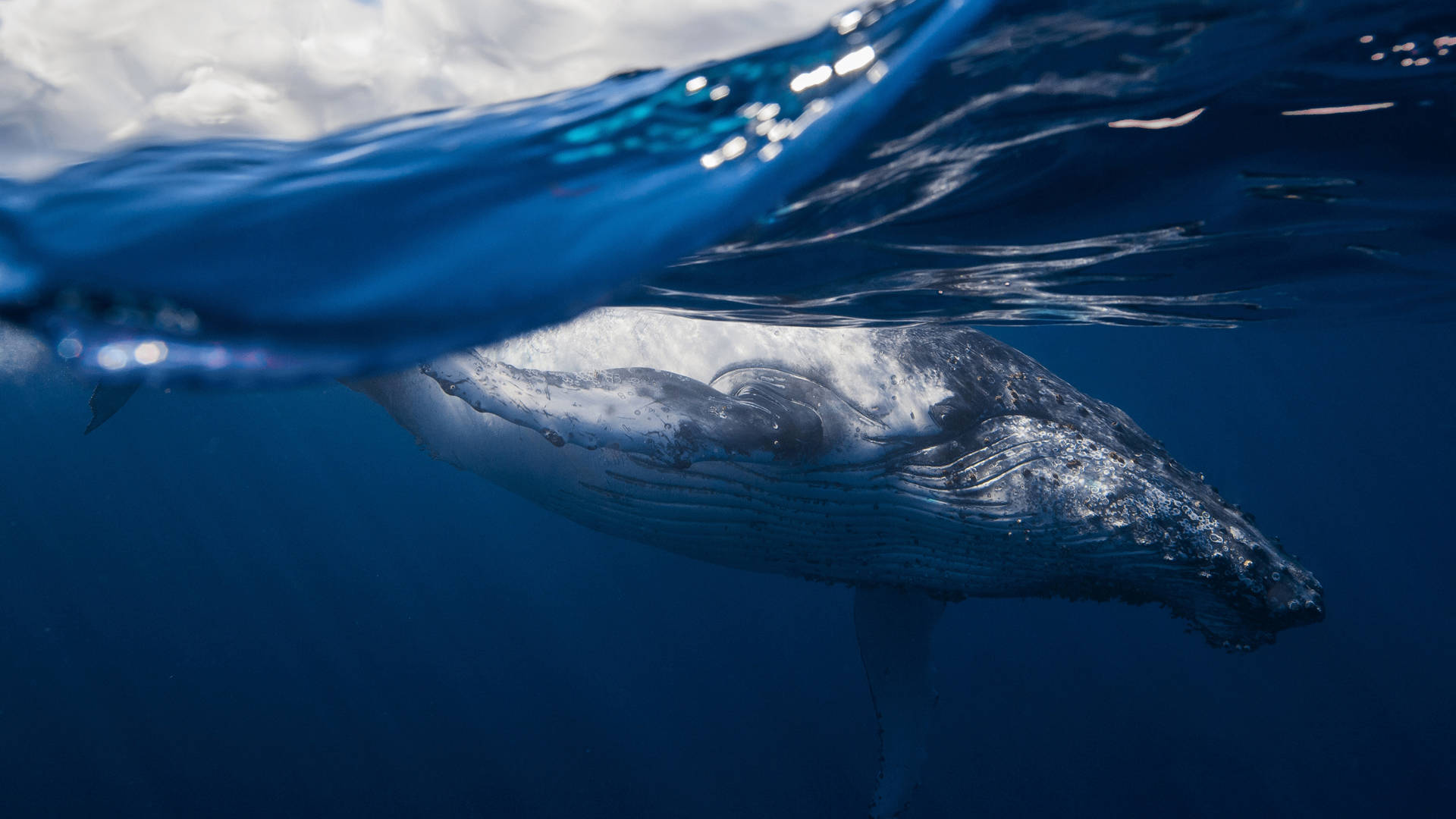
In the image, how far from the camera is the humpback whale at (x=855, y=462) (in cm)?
470

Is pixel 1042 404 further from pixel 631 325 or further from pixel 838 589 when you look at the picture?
pixel 838 589

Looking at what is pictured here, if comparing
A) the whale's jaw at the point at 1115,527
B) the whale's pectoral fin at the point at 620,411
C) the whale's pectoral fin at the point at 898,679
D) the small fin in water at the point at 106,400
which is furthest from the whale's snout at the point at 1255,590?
the small fin in water at the point at 106,400

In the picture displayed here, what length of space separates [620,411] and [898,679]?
456 cm

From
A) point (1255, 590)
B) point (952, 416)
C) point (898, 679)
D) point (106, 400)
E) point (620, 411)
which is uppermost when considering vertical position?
point (106, 400)

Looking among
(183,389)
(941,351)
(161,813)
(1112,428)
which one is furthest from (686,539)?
(161,813)

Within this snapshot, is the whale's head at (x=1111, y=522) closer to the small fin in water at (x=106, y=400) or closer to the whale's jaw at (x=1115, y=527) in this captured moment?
the whale's jaw at (x=1115, y=527)

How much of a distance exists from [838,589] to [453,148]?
167 ft

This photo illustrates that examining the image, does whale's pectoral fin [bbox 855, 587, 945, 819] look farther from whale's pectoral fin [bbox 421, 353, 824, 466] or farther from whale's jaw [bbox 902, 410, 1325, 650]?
whale's pectoral fin [bbox 421, 353, 824, 466]

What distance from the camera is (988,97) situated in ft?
12.5

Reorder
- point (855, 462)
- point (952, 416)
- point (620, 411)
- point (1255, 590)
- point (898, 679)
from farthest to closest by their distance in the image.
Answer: point (898, 679) → point (952, 416) → point (855, 462) → point (1255, 590) → point (620, 411)

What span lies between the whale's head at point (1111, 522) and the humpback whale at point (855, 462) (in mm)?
15

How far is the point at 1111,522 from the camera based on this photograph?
5.03 meters

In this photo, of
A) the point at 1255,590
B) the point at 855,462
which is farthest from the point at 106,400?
the point at 1255,590

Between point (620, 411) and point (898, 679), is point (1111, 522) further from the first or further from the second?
point (620, 411)
